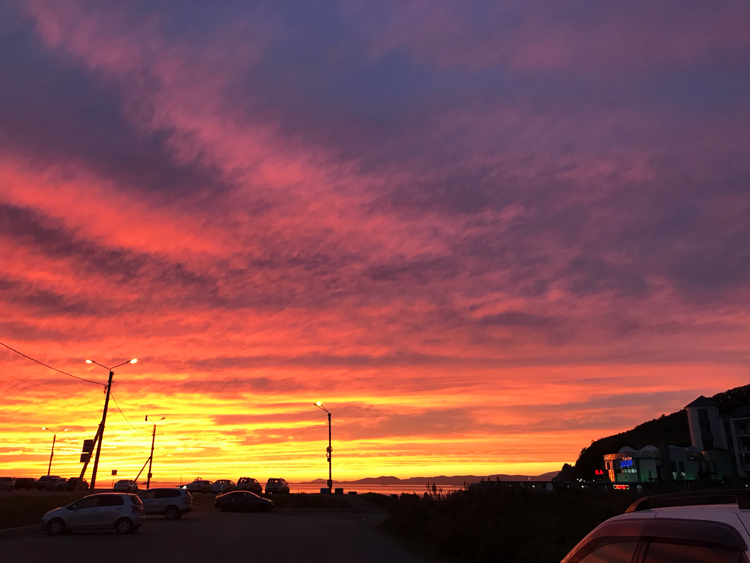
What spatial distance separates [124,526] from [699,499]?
1108 inches

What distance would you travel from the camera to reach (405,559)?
19.2 metres

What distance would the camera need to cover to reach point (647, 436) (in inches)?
6555

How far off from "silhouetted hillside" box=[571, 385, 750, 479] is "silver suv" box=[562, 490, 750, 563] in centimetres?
14788

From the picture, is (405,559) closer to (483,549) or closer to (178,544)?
(483,549)

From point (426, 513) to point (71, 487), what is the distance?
6721cm

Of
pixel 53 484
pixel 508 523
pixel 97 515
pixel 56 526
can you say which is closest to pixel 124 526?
pixel 97 515

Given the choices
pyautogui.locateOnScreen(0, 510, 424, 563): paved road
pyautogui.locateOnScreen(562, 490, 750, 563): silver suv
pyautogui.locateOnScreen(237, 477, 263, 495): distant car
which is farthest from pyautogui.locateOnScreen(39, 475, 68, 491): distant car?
pyautogui.locateOnScreen(562, 490, 750, 563): silver suv

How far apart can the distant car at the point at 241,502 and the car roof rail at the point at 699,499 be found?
4738 cm

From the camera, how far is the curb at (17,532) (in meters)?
24.1

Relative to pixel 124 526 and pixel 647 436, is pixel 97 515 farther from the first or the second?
pixel 647 436

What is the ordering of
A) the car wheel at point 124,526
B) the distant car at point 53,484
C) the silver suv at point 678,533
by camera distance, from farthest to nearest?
the distant car at point 53,484 < the car wheel at point 124,526 < the silver suv at point 678,533

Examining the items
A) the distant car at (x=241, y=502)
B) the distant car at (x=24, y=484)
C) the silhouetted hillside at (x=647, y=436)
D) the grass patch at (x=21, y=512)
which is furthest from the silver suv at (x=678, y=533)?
the silhouetted hillside at (x=647, y=436)

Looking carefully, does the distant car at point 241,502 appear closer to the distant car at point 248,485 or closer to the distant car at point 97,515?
the distant car at point 97,515

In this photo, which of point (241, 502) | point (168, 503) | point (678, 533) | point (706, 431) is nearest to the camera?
point (678, 533)
